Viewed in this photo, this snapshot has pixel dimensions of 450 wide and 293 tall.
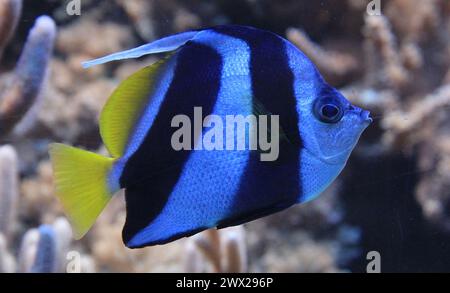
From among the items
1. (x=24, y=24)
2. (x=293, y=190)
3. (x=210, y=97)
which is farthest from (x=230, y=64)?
(x=24, y=24)

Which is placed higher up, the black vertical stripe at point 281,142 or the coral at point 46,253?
the black vertical stripe at point 281,142

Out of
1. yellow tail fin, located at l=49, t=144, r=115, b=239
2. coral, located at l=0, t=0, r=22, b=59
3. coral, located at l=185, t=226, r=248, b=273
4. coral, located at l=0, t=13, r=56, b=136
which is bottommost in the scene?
coral, located at l=185, t=226, r=248, b=273

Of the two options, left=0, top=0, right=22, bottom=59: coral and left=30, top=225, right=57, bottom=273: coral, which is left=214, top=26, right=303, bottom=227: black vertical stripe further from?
left=0, top=0, right=22, bottom=59: coral

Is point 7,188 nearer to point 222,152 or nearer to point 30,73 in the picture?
point 30,73

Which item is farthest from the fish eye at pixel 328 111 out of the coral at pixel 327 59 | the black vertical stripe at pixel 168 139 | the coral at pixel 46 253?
the coral at pixel 327 59

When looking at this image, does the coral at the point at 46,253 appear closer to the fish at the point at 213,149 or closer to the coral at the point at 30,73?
the coral at the point at 30,73

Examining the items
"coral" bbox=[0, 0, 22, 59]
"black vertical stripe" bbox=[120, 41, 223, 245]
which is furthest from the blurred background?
"black vertical stripe" bbox=[120, 41, 223, 245]

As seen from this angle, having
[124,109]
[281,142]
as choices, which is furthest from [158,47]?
[281,142]
